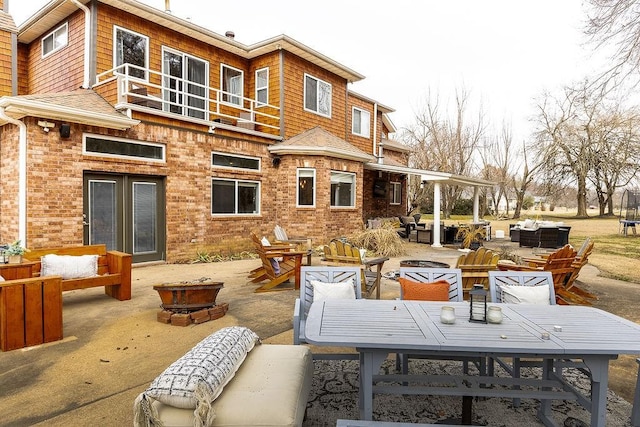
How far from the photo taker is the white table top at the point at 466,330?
6.97ft

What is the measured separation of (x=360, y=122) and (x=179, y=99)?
838 centimetres

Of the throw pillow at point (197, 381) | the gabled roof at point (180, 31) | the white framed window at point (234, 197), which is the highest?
the gabled roof at point (180, 31)

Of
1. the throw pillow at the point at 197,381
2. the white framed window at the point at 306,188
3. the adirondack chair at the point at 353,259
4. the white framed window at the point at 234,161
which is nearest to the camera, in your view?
the throw pillow at the point at 197,381

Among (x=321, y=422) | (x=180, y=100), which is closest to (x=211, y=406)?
(x=321, y=422)

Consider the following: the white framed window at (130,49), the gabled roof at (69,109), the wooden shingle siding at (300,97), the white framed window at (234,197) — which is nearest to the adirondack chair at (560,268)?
the white framed window at (234,197)

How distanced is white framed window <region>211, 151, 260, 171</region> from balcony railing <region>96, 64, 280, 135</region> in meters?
0.94

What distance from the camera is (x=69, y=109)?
23.1ft

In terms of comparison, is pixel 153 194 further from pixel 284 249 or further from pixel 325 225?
pixel 325 225

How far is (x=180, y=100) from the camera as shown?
11.2 metres

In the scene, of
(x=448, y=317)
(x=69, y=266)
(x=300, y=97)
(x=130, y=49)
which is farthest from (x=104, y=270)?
(x=300, y=97)

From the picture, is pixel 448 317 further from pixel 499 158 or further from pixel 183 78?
pixel 499 158

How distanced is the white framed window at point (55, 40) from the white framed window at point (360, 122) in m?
10.5

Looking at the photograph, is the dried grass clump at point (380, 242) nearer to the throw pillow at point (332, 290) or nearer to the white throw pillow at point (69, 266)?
the white throw pillow at point (69, 266)

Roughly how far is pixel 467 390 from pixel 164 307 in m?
3.82
